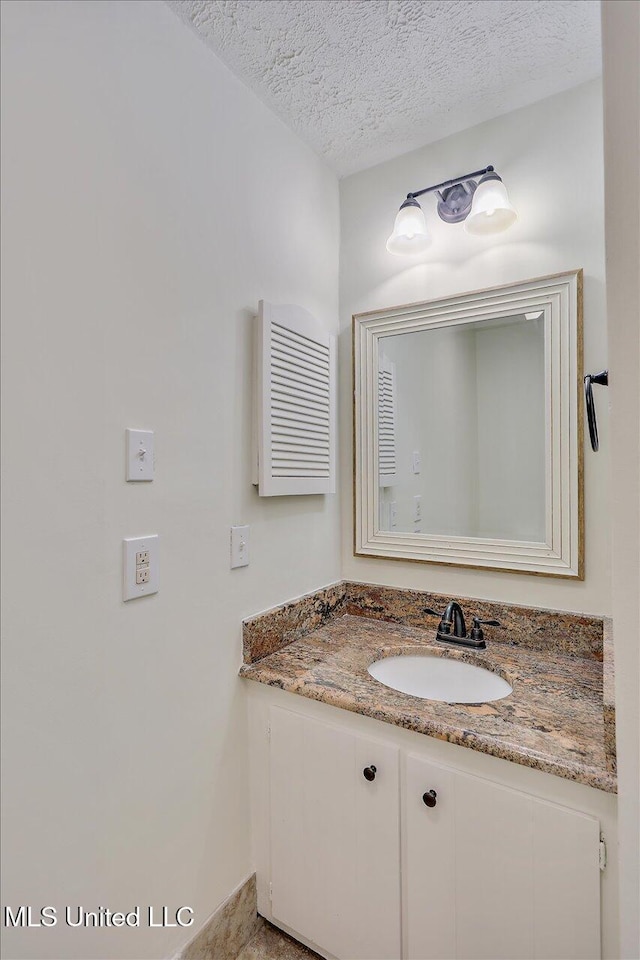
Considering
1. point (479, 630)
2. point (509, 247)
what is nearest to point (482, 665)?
point (479, 630)

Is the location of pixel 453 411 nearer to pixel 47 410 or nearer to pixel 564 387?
pixel 564 387

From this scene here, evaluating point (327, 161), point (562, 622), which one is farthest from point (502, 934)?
point (327, 161)

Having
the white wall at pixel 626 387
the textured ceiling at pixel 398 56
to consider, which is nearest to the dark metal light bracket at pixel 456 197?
the textured ceiling at pixel 398 56

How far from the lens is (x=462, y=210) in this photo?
1.51m

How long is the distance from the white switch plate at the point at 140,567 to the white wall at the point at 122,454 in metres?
0.02

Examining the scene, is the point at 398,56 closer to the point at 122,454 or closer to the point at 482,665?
the point at 122,454

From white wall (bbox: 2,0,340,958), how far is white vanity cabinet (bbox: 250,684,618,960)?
0.16 meters

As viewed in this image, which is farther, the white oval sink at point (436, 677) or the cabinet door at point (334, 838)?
the white oval sink at point (436, 677)

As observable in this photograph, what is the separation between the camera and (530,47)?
4.14ft

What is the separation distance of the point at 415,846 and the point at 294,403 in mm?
1217

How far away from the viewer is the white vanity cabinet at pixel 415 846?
2.97 feet

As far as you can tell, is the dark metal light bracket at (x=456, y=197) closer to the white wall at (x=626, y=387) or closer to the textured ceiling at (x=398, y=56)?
the textured ceiling at (x=398, y=56)

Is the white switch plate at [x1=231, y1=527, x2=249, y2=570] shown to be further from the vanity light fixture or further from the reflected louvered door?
the vanity light fixture

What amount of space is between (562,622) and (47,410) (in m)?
1.48
